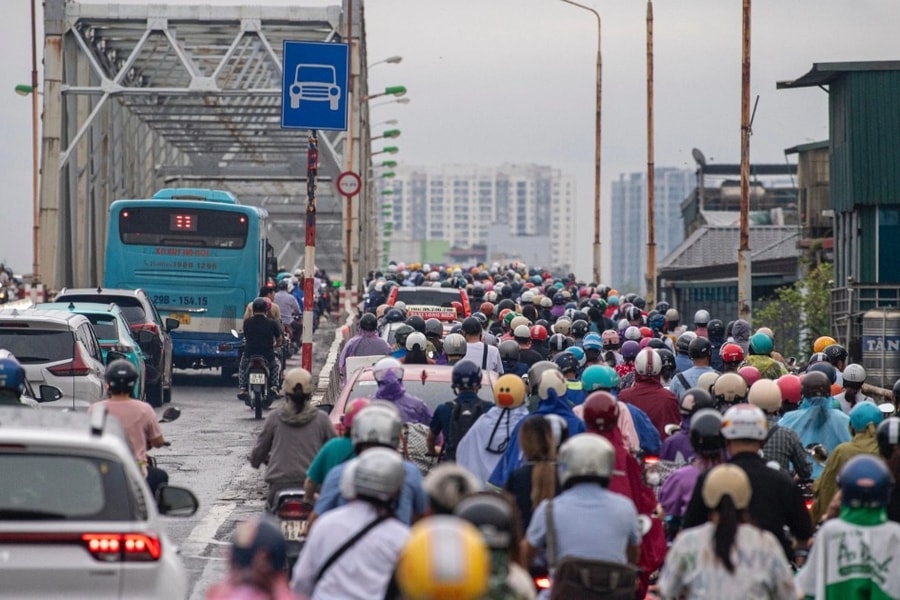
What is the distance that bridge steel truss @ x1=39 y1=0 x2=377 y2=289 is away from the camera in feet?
144

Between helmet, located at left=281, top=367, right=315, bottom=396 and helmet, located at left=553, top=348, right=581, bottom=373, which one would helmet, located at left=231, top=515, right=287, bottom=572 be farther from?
helmet, located at left=553, top=348, right=581, bottom=373

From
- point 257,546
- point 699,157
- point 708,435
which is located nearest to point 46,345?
point 708,435

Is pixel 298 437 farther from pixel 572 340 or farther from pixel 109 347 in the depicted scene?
pixel 109 347

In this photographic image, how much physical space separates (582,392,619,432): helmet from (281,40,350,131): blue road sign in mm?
13927

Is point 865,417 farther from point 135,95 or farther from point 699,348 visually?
point 135,95

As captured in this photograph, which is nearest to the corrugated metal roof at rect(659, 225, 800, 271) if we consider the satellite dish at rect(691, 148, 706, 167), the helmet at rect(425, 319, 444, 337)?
the satellite dish at rect(691, 148, 706, 167)

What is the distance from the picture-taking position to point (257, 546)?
→ 18.0 feet

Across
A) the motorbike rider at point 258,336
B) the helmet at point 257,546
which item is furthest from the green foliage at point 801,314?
the helmet at point 257,546

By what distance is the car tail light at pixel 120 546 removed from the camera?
7.69 metres

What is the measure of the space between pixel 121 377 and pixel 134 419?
243 millimetres

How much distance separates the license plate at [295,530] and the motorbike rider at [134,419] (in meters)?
0.73

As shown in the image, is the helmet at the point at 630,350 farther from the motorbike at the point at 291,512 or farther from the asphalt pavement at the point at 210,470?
the motorbike at the point at 291,512

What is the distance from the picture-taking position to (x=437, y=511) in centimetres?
645

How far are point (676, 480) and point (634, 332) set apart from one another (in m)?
11.4
